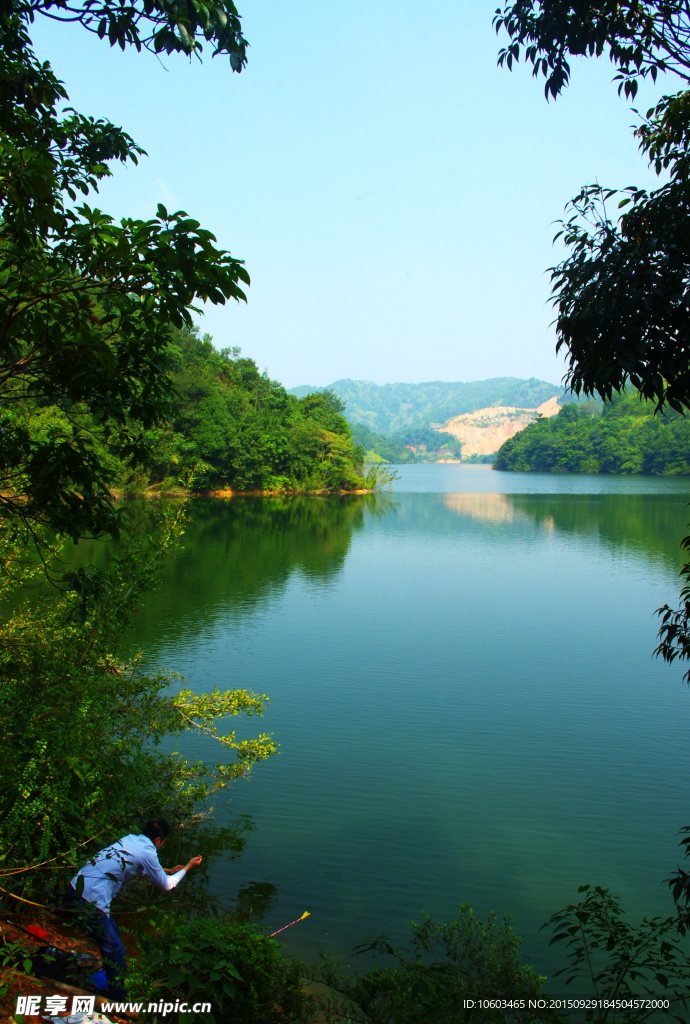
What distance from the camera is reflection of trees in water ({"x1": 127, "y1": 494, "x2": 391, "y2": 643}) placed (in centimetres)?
1764

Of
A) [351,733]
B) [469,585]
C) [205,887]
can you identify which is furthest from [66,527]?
[469,585]


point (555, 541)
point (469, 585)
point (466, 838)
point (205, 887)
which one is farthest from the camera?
point (555, 541)

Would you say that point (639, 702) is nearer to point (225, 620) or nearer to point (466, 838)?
point (466, 838)

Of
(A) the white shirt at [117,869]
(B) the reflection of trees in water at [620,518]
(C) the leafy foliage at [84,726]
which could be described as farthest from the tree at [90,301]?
(B) the reflection of trees in water at [620,518]

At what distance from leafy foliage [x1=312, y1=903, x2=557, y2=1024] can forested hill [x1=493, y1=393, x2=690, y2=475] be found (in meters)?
71.8

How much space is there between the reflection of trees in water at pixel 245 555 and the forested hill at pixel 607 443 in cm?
4595

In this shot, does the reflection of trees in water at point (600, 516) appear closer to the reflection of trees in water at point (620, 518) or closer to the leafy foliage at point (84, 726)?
the reflection of trees in water at point (620, 518)

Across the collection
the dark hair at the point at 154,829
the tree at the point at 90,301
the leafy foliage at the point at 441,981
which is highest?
the tree at the point at 90,301

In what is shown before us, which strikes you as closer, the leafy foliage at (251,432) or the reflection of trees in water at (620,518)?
the reflection of trees in water at (620,518)

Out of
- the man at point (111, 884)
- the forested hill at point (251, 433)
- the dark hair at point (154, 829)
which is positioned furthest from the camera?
the forested hill at point (251, 433)

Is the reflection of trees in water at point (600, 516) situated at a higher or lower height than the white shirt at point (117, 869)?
lower

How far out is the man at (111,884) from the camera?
410 cm

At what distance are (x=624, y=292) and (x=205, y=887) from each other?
6050 mm

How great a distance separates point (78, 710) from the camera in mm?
5523
